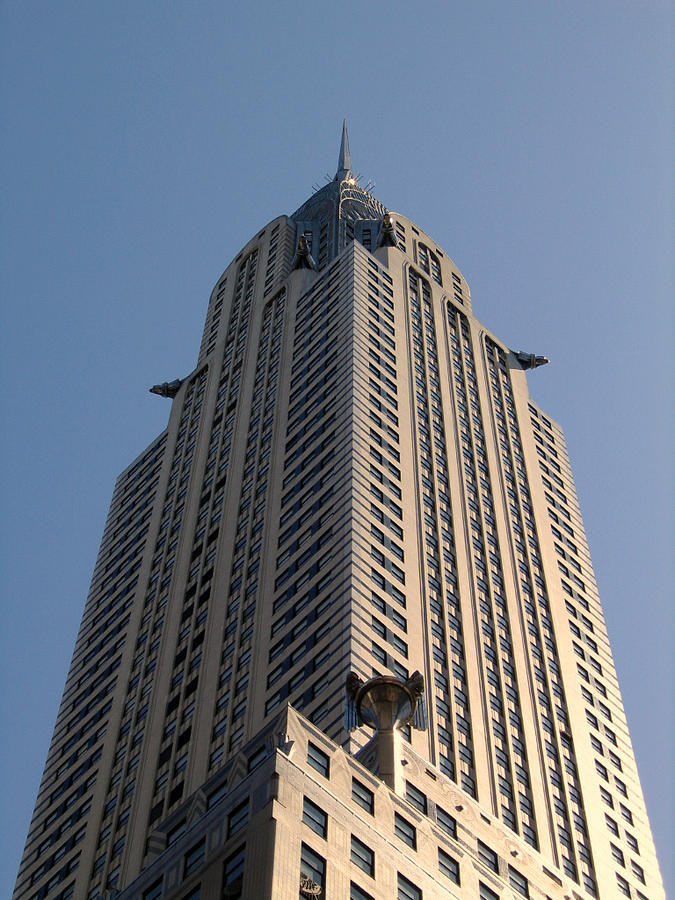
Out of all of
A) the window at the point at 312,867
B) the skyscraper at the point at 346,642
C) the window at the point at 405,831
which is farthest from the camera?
the window at the point at 405,831

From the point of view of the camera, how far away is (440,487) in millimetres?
111000

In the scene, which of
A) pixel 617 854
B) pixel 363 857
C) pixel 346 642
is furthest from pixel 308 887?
pixel 617 854

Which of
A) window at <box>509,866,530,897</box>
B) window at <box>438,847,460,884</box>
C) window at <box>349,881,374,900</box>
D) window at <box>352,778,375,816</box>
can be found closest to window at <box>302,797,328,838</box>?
window at <box>349,881,374,900</box>

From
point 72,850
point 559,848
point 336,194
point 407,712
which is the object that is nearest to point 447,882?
point 407,712

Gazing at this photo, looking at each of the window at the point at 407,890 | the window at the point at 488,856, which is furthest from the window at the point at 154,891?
the window at the point at 488,856

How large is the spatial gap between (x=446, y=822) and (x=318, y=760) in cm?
1314

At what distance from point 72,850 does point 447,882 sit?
37692mm

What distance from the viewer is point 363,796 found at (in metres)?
65.2

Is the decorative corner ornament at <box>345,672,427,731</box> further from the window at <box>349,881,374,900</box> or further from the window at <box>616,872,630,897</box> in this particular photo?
the window at <box>616,872,630,897</box>

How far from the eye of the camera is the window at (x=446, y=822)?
74.4 meters

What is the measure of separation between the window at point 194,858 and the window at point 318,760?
5.60m

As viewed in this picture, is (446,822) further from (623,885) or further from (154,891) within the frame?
(623,885)

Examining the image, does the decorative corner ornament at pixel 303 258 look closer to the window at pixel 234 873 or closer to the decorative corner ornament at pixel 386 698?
the decorative corner ornament at pixel 386 698

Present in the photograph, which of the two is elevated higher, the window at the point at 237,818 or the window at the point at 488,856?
the window at the point at 488,856
